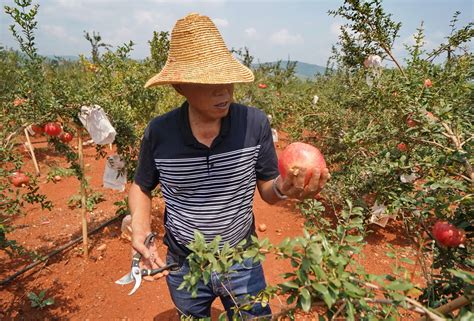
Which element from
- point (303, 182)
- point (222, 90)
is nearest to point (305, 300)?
point (303, 182)

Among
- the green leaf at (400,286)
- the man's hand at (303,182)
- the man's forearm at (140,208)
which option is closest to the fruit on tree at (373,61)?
the man's hand at (303,182)

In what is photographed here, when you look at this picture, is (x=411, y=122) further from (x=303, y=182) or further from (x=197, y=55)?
(x=197, y=55)

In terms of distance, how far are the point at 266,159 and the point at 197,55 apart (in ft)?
1.89

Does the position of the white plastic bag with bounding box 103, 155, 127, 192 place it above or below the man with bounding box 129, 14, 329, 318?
below

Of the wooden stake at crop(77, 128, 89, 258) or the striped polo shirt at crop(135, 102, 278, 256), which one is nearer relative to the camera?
the striped polo shirt at crop(135, 102, 278, 256)

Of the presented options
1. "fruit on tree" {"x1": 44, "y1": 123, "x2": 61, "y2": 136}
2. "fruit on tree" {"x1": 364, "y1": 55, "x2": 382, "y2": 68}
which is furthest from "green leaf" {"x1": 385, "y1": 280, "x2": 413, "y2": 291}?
"fruit on tree" {"x1": 44, "y1": 123, "x2": 61, "y2": 136}

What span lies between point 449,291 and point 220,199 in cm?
93

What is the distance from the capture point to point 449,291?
40.8 inches

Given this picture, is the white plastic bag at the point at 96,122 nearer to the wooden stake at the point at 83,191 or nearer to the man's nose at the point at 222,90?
the wooden stake at the point at 83,191

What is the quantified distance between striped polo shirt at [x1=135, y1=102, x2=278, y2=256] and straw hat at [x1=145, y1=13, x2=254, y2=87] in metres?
0.20

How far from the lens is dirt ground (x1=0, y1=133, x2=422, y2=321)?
8.99ft

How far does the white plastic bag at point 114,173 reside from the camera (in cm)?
333

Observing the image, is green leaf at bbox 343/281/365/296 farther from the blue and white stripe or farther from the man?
the blue and white stripe

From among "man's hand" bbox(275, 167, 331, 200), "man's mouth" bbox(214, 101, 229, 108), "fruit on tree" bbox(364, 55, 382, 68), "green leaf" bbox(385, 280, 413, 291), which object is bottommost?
"green leaf" bbox(385, 280, 413, 291)
